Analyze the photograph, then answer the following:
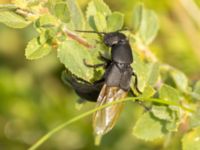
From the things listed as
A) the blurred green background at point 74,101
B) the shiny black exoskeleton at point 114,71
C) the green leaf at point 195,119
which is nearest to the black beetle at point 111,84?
the shiny black exoskeleton at point 114,71

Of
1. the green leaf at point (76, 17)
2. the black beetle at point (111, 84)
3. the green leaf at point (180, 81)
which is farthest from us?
the green leaf at point (180, 81)

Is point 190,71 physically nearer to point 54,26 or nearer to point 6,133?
point 6,133

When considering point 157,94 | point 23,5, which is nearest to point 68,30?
point 23,5

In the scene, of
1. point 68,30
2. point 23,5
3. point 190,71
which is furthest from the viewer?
point 190,71

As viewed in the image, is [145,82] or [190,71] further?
[190,71]

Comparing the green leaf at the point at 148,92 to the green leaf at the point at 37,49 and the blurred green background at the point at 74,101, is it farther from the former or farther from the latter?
the blurred green background at the point at 74,101
